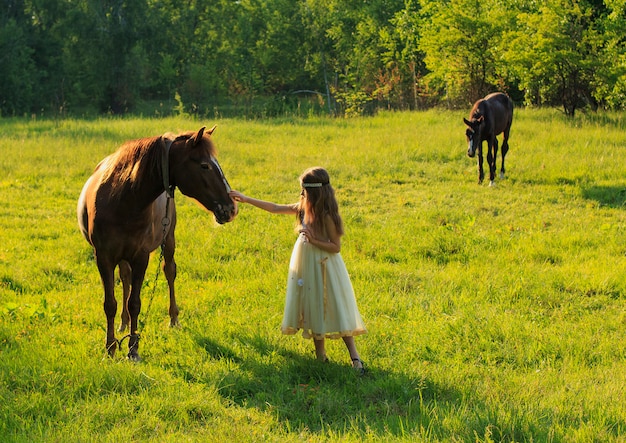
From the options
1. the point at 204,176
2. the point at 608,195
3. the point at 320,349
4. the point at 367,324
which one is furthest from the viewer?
the point at 608,195

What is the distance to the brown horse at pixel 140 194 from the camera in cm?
436

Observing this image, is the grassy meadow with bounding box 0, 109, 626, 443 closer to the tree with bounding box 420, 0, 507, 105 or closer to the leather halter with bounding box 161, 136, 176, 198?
the leather halter with bounding box 161, 136, 176, 198

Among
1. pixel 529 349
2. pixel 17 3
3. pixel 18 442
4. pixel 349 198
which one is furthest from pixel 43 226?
pixel 17 3

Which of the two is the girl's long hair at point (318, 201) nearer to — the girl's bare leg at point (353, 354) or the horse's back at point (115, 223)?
the girl's bare leg at point (353, 354)

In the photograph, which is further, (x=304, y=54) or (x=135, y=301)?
(x=304, y=54)

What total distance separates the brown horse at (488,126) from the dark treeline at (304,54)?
516 centimetres

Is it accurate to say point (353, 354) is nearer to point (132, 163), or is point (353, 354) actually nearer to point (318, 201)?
point (318, 201)

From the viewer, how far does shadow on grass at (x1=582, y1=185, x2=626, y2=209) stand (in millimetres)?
10180

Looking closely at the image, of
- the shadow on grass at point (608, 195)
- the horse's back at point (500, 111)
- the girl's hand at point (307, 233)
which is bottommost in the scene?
the shadow on grass at point (608, 195)

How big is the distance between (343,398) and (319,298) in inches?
29.9

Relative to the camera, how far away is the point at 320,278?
15.1 feet

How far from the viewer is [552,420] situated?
3699 millimetres

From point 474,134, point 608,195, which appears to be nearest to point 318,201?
point 608,195

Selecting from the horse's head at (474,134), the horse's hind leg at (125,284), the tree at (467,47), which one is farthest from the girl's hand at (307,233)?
the tree at (467,47)
